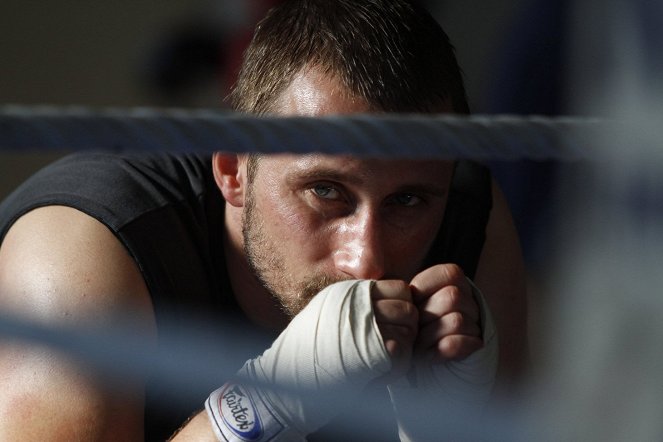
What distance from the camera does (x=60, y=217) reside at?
3.18 ft

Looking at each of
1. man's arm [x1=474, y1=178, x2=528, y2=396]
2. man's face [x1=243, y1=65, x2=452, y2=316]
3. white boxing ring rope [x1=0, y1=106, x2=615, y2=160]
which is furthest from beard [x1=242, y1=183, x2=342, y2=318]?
white boxing ring rope [x1=0, y1=106, x2=615, y2=160]

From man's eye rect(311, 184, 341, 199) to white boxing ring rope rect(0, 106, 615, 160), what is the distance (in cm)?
41

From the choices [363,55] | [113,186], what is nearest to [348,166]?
[363,55]

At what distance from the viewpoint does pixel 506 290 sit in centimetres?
124

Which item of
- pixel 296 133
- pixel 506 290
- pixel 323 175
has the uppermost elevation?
pixel 296 133

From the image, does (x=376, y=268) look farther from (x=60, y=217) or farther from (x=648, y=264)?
(x=648, y=264)

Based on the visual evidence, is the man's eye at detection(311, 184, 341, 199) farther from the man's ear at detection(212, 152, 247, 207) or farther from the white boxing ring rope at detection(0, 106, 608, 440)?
the white boxing ring rope at detection(0, 106, 608, 440)

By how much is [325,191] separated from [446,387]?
21 centimetres

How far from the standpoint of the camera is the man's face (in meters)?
0.95

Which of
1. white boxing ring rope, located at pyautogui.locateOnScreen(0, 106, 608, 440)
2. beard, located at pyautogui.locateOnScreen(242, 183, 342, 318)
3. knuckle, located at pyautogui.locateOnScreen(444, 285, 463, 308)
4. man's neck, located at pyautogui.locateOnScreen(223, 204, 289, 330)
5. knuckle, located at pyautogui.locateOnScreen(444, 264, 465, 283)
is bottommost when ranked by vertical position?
man's neck, located at pyautogui.locateOnScreen(223, 204, 289, 330)

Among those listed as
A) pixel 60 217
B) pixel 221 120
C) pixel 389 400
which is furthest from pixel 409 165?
pixel 221 120

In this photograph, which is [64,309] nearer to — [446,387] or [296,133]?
[446,387]

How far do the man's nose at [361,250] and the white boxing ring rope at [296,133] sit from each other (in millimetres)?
374

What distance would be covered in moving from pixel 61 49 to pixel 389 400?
1.71m
